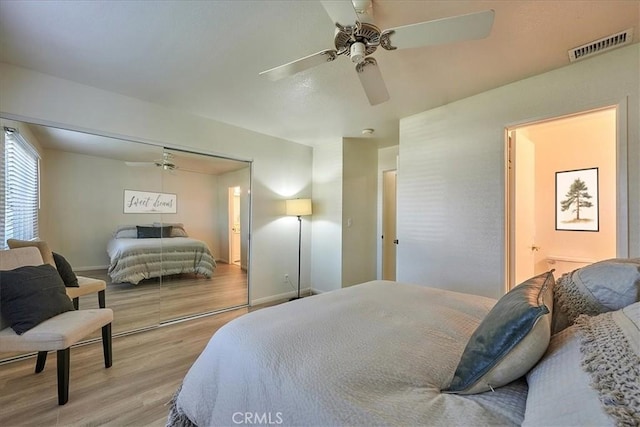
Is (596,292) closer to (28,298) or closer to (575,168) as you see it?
(28,298)

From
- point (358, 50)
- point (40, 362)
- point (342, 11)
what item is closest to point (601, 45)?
point (358, 50)

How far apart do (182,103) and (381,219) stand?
131 inches

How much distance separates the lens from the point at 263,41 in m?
1.92

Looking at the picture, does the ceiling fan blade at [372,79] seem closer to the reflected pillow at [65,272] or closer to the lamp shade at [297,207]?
the lamp shade at [297,207]

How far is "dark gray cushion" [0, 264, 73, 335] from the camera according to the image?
70.1 inches

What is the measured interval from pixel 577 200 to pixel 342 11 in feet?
12.8

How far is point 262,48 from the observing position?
199cm

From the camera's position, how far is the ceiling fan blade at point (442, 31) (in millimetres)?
1300

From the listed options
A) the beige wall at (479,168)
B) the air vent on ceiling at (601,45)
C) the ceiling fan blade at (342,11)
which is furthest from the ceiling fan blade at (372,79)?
→ the air vent on ceiling at (601,45)

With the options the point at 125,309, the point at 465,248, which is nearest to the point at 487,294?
the point at 465,248

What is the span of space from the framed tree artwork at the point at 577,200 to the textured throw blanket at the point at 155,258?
4.69 m

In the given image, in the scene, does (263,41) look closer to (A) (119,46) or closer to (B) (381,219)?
(A) (119,46)

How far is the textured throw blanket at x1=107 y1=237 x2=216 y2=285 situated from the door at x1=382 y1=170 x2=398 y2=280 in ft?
9.08

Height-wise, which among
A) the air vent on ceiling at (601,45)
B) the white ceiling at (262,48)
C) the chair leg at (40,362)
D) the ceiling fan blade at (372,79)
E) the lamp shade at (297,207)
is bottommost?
the chair leg at (40,362)
